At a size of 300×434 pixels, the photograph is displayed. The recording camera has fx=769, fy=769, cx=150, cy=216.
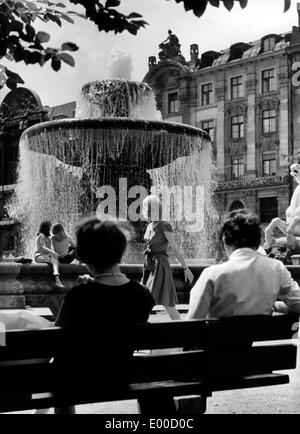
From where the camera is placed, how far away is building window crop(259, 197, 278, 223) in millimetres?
49281

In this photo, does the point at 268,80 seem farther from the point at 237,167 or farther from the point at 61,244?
the point at 61,244

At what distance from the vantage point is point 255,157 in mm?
50500

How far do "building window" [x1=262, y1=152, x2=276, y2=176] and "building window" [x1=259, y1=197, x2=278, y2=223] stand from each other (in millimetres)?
1679

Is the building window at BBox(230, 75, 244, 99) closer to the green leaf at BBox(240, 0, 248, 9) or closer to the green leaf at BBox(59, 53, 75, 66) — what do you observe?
the green leaf at BBox(240, 0, 248, 9)

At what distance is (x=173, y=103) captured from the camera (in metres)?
55.5

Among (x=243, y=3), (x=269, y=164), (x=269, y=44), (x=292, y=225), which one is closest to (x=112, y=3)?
(x=243, y=3)

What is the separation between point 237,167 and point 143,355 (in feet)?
159

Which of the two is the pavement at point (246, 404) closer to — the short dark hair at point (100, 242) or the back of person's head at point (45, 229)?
the short dark hair at point (100, 242)

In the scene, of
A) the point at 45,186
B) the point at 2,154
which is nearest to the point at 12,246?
Result: the point at 2,154

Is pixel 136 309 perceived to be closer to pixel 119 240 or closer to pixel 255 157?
pixel 119 240

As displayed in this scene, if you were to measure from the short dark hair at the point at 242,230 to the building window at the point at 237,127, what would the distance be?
47796 mm

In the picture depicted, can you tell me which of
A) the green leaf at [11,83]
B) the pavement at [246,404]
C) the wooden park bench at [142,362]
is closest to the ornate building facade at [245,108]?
the pavement at [246,404]

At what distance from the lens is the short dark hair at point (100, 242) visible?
366 cm
